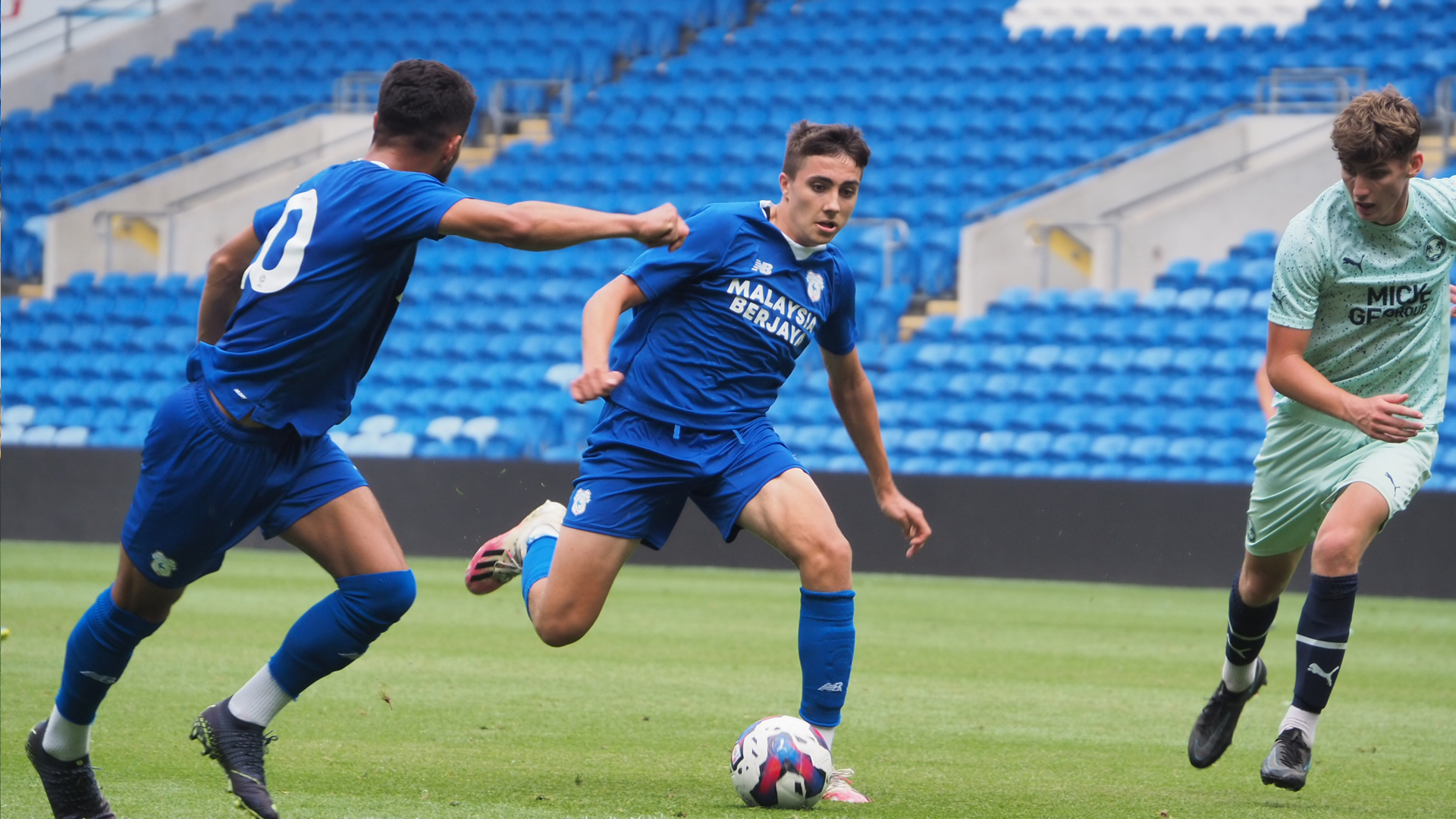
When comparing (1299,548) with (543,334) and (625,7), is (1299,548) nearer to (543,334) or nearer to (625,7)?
(543,334)

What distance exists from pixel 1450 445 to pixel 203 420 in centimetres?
1311

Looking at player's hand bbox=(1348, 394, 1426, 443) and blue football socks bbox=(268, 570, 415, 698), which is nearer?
blue football socks bbox=(268, 570, 415, 698)

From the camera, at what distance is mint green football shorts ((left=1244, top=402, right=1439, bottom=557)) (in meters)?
5.12

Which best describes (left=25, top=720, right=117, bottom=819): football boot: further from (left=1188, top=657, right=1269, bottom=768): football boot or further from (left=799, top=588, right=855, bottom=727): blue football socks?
(left=1188, top=657, right=1269, bottom=768): football boot

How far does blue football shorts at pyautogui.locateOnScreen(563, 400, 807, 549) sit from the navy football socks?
67.0 inches

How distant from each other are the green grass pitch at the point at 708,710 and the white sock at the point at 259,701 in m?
0.29

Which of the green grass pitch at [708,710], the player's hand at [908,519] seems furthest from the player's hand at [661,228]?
the green grass pitch at [708,710]

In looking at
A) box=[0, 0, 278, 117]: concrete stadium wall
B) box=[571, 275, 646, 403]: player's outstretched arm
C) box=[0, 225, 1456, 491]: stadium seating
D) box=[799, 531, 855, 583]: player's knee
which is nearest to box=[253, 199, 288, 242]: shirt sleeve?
box=[571, 275, 646, 403]: player's outstretched arm

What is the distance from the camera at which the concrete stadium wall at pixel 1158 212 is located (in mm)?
17391

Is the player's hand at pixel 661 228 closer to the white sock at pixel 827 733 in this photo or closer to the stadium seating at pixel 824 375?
the white sock at pixel 827 733

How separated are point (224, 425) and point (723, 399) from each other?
1663 mm

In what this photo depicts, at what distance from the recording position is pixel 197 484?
13.7 feet

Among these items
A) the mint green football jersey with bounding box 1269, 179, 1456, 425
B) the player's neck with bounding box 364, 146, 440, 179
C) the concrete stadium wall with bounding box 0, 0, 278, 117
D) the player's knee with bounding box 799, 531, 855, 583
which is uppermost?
the concrete stadium wall with bounding box 0, 0, 278, 117

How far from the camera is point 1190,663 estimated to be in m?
8.90
